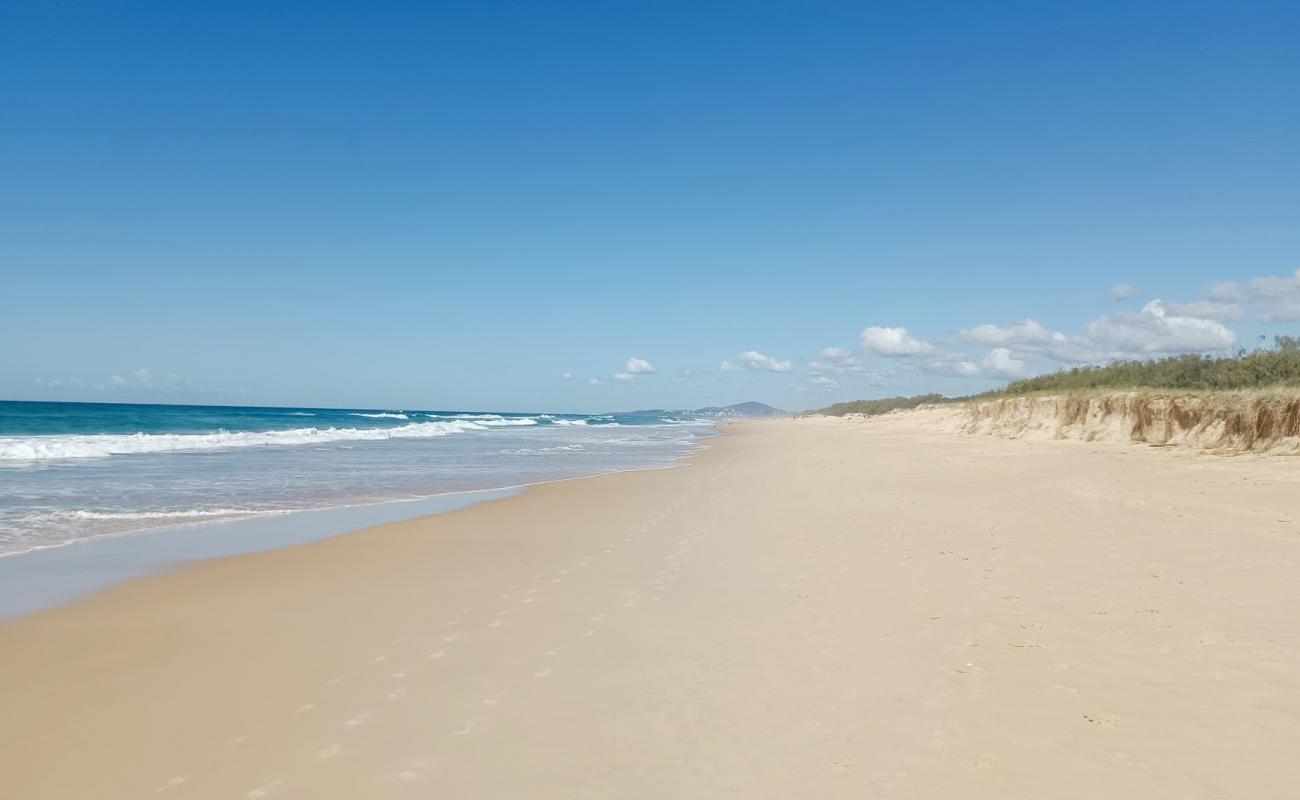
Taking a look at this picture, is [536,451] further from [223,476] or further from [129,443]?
[129,443]

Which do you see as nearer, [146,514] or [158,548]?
[158,548]

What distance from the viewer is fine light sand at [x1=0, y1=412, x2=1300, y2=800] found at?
4.06 meters

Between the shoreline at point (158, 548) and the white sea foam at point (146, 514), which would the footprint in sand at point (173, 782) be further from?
the white sea foam at point (146, 514)

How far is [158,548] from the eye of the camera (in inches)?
414

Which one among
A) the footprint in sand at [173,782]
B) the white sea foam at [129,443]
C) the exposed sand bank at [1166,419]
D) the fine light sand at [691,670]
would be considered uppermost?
the exposed sand bank at [1166,419]

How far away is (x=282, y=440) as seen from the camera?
39781 mm

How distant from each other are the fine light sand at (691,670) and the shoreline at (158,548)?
23.7 inches

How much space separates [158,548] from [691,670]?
30.1ft

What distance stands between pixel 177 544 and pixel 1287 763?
42.7 ft

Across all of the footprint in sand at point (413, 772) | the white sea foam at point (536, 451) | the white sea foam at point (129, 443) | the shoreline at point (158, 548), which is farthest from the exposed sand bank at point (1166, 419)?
the white sea foam at point (129, 443)

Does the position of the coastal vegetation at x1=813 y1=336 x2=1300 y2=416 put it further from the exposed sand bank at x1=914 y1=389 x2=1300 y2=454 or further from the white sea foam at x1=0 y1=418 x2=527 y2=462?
the white sea foam at x1=0 y1=418 x2=527 y2=462

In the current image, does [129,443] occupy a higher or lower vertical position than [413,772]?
higher

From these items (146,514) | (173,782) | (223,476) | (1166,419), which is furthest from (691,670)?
(1166,419)

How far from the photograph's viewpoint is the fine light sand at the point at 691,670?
4062mm
